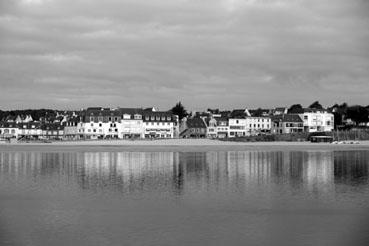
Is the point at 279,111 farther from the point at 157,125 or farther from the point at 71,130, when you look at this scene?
the point at 71,130

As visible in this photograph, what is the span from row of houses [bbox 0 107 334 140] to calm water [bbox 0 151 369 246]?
3000 inches

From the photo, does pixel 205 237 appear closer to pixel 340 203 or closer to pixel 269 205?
pixel 269 205

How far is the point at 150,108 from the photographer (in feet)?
396

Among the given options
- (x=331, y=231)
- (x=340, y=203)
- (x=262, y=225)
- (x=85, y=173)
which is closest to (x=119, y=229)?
(x=262, y=225)

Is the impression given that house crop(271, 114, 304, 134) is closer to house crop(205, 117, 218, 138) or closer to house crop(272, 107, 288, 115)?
house crop(272, 107, 288, 115)

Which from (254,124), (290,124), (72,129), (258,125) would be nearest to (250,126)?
(254,124)

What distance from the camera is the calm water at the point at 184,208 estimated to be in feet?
53.9

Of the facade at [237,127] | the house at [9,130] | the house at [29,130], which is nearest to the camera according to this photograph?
the facade at [237,127]

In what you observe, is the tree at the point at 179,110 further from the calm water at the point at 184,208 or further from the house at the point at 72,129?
the calm water at the point at 184,208

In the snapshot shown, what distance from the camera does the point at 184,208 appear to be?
21.2 metres

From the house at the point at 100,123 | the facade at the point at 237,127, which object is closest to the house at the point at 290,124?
the facade at the point at 237,127

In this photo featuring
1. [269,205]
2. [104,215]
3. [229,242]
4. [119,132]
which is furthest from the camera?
[119,132]

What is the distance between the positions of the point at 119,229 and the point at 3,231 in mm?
3542

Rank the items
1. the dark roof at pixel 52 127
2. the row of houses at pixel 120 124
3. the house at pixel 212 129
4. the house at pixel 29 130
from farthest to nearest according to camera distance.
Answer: the house at pixel 29 130 → the dark roof at pixel 52 127 → the house at pixel 212 129 → the row of houses at pixel 120 124
